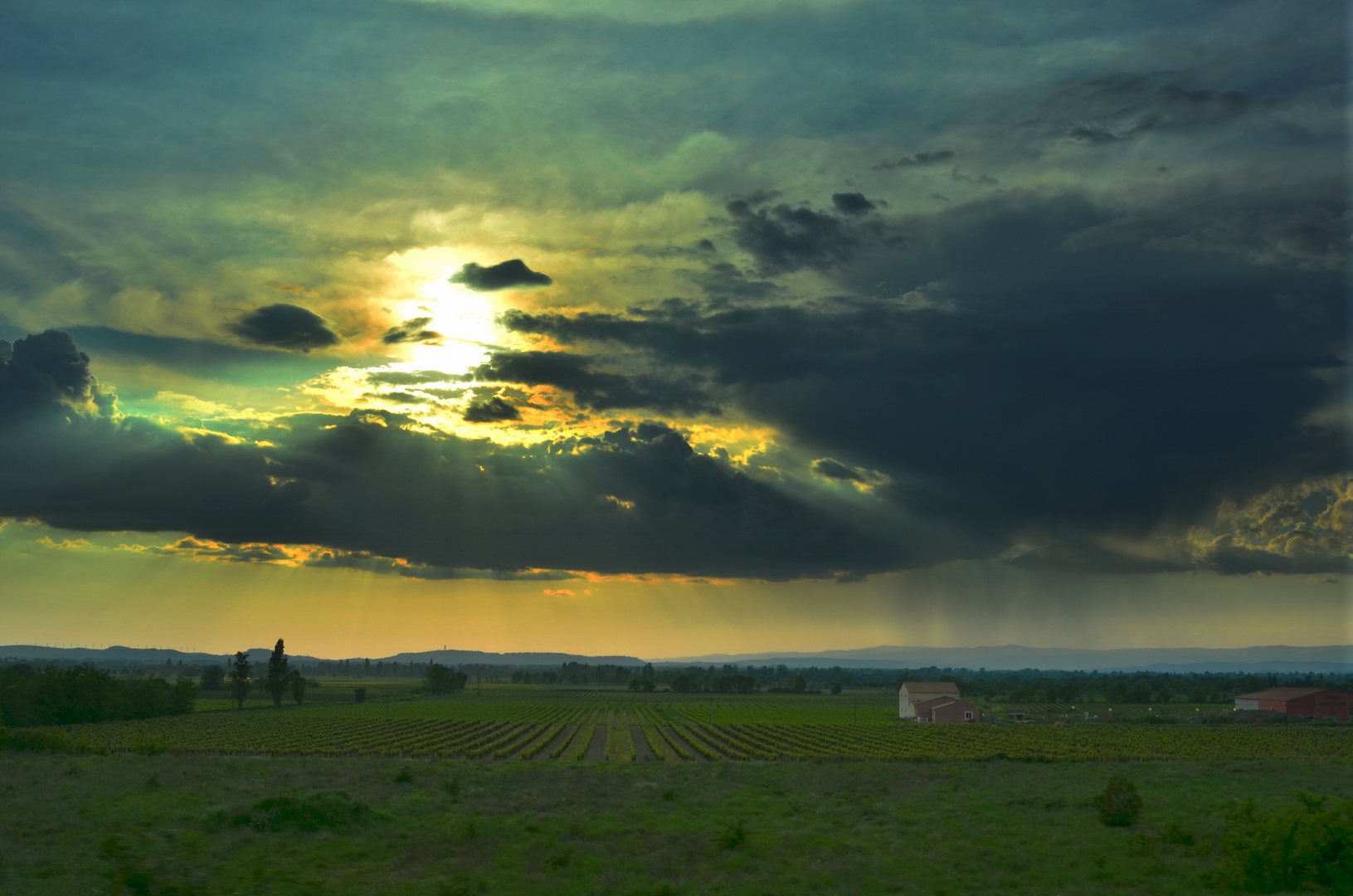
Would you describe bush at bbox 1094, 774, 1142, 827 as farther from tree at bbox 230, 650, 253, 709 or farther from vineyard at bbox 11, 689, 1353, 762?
tree at bbox 230, 650, 253, 709

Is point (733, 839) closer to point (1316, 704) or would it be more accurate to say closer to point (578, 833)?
point (578, 833)

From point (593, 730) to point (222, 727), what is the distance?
5184cm

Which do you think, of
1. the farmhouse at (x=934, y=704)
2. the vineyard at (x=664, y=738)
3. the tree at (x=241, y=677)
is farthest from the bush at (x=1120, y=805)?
the tree at (x=241, y=677)

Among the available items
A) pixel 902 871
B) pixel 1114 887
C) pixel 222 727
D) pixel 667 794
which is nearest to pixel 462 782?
pixel 667 794

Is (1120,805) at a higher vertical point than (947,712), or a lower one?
higher

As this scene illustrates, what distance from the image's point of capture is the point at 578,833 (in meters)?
37.0

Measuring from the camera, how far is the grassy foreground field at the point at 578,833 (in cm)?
2820

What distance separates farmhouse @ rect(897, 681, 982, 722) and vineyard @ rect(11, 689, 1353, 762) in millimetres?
4933

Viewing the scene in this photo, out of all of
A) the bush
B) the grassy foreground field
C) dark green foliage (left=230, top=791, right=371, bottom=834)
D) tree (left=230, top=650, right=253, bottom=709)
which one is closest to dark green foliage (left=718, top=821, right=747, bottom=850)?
the grassy foreground field

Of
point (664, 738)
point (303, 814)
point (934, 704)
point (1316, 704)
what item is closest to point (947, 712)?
point (934, 704)

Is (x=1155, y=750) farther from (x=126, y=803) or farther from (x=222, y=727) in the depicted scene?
(x=222, y=727)

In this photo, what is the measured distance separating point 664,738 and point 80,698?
3657 inches

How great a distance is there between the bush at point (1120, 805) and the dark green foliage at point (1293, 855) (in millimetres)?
12736

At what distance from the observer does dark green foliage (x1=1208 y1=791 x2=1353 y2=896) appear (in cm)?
2656
